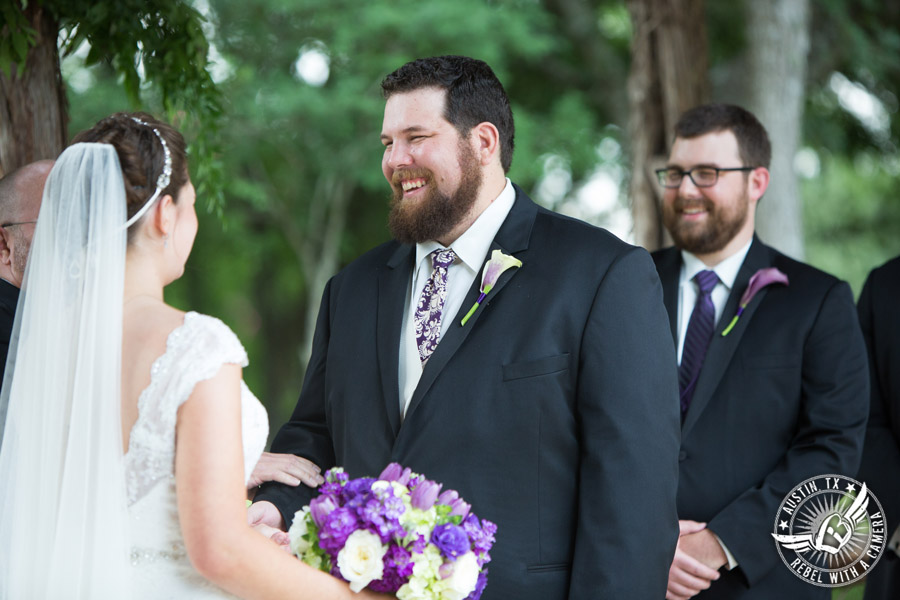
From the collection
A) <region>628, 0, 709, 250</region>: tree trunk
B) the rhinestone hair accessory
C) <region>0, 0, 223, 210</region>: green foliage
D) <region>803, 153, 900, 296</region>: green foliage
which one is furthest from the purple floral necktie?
<region>803, 153, 900, 296</region>: green foliage

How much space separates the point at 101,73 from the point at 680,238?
12270mm

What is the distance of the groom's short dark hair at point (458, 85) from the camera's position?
320cm

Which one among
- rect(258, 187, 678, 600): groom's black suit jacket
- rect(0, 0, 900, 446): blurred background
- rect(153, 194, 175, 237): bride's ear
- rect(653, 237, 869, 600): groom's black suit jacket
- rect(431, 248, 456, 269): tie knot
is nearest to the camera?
rect(153, 194, 175, 237): bride's ear

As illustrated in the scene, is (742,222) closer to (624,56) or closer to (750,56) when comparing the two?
(750,56)

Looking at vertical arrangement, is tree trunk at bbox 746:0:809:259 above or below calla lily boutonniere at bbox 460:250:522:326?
above

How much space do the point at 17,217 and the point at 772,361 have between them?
295 cm

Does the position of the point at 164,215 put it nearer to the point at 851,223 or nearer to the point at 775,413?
the point at 775,413

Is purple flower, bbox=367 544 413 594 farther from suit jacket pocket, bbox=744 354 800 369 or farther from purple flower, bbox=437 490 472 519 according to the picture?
suit jacket pocket, bbox=744 354 800 369

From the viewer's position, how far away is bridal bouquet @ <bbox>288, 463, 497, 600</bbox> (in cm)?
234

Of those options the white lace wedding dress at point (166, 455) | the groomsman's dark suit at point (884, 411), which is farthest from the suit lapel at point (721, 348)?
the white lace wedding dress at point (166, 455)

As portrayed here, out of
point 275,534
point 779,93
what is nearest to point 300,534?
point 275,534

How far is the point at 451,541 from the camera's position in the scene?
233cm

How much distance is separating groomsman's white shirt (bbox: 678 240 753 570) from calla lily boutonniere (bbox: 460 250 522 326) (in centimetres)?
131

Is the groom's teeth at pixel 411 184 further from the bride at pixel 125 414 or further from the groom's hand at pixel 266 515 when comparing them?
the groom's hand at pixel 266 515
